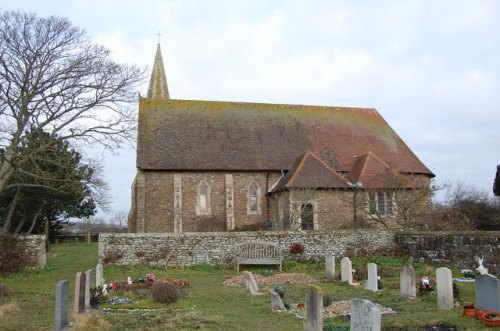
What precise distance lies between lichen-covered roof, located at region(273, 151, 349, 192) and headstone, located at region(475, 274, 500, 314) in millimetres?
17036

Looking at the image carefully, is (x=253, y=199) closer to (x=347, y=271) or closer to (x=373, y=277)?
(x=347, y=271)

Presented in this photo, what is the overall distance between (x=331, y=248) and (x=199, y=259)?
607 cm

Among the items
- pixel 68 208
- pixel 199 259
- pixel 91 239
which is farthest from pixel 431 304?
pixel 91 239

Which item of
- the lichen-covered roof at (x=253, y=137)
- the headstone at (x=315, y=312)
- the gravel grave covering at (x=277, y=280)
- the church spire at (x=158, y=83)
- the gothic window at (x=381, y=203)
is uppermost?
the church spire at (x=158, y=83)

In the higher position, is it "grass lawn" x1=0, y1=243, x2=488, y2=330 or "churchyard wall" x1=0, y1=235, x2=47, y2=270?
"churchyard wall" x1=0, y1=235, x2=47, y2=270

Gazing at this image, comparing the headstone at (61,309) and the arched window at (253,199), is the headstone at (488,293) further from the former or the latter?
the arched window at (253,199)

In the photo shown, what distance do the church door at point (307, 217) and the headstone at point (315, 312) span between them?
1861cm

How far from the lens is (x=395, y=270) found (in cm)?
1841

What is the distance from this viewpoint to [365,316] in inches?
271

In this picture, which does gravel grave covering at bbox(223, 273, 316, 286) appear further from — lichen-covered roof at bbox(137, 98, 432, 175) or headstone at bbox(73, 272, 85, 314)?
lichen-covered roof at bbox(137, 98, 432, 175)

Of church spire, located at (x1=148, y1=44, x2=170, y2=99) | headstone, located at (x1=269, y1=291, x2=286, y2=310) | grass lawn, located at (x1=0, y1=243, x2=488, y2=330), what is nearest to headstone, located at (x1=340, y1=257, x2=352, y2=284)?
grass lawn, located at (x1=0, y1=243, x2=488, y2=330)

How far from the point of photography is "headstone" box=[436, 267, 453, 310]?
1116 centimetres

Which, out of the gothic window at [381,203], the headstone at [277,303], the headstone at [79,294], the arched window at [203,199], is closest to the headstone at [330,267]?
the headstone at [277,303]

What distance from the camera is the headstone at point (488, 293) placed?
9.63 meters
